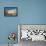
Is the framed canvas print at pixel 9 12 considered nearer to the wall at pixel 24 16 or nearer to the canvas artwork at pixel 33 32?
the wall at pixel 24 16

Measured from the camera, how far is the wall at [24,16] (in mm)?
4289

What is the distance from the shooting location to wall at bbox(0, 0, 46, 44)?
4289 millimetres

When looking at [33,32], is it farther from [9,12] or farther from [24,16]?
[9,12]

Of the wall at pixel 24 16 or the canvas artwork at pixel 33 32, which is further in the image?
the wall at pixel 24 16

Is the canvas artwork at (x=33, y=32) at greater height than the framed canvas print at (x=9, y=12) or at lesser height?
lesser

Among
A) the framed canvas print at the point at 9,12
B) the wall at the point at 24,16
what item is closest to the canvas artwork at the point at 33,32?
the wall at the point at 24,16

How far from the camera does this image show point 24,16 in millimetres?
4320

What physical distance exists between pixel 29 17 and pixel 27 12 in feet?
0.56

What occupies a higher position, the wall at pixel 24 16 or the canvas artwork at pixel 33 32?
the wall at pixel 24 16

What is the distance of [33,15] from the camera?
4.34 m

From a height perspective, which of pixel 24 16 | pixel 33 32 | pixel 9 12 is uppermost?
pixel 9 12

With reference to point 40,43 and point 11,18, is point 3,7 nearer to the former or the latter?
point 11,18

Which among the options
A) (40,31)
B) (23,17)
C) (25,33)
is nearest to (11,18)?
(23,17)

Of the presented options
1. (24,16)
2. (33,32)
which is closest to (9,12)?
(24,16)
